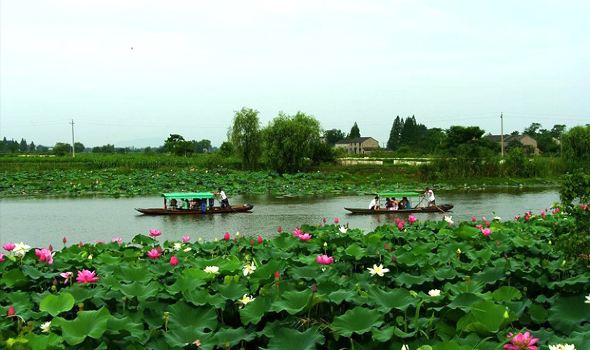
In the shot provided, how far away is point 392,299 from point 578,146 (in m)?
38.4

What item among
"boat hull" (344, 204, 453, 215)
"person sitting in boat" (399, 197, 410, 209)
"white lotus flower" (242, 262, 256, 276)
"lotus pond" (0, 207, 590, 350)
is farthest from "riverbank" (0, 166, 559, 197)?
"white lotus flower" (242, 262, 256, 276)

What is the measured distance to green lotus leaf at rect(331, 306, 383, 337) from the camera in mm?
3091

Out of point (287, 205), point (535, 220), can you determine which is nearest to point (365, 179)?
point (287, 205)

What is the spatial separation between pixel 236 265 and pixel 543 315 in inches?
86.6

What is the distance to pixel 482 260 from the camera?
4770mm

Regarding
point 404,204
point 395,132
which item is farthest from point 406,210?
point 395,132

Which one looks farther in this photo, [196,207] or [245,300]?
[196,207]

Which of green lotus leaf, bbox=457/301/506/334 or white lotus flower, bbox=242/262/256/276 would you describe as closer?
green lotus leaf, bbox=457/301/506/334

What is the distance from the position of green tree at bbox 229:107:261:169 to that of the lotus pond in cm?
3594

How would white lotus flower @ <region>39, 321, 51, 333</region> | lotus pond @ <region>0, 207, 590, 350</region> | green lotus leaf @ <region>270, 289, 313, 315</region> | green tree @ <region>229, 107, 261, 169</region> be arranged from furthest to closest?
green tree @ <region>229, 107, 261, 169</region> → green lotus leaf @ <region>270, 289, 313, 315</region> → white lotus flower @ <region>39, 321, 51, 333</region> → lotus pond @ <region>0, 207, 590, 350</region>

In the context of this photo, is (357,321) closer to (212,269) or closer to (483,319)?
(483,319)

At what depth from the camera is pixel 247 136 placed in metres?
41.2

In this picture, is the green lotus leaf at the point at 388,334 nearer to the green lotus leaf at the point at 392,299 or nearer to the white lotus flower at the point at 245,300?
the green lotus leaf at the point at 392,299

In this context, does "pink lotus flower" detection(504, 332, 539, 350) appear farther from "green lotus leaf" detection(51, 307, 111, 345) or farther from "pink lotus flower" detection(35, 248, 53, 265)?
"pink lotus flower" detection(35, 248, 53, 265)
